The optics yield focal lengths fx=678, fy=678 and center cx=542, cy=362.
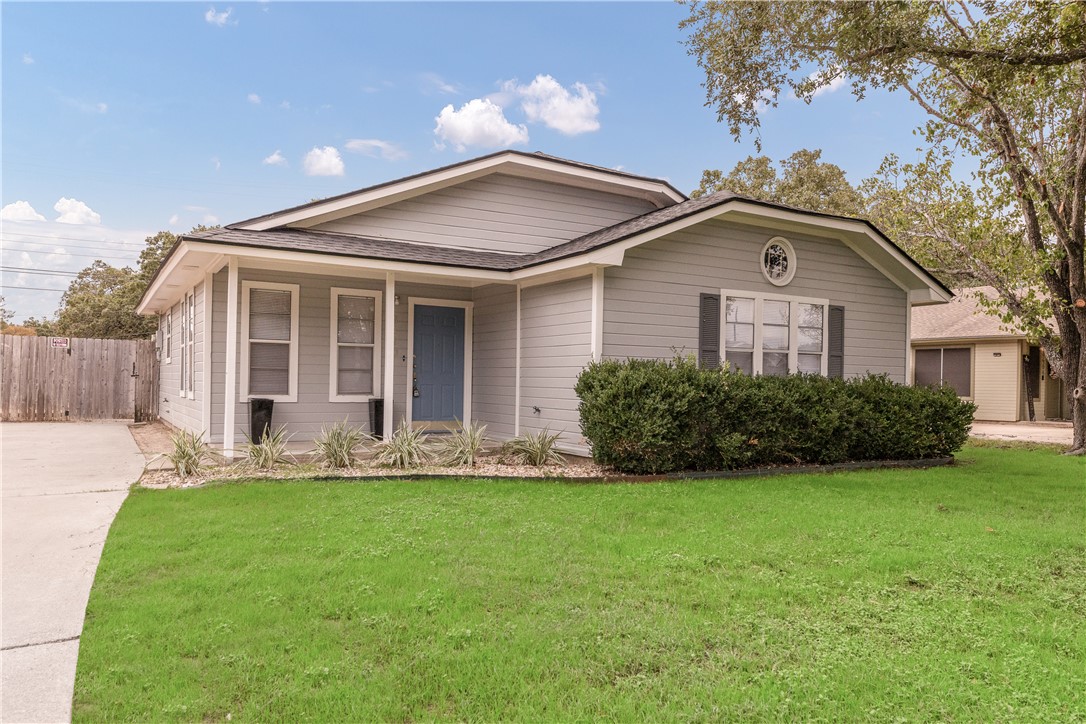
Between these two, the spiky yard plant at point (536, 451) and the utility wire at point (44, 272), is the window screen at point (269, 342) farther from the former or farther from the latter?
the utility wire at point (44, 272)

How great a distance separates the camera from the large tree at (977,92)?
707cm

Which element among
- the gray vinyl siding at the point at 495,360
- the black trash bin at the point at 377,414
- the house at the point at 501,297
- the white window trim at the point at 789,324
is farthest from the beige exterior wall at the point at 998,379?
the black trash bin at the point at 377,414

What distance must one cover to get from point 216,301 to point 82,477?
3409mm

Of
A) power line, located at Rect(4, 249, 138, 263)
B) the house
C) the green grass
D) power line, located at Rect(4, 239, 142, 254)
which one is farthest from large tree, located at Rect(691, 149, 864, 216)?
power line, located at Rect(4, 239, 142, 254)

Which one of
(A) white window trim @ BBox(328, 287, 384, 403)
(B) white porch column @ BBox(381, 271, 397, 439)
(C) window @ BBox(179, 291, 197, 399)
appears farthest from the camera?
(C) window @ BBox(179, 291, 197, 399)

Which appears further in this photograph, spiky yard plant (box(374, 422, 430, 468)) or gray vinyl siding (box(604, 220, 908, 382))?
gray vinyl siding (box(604, 220, 908, 382))

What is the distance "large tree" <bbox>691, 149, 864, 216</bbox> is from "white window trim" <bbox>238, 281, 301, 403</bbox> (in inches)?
1014

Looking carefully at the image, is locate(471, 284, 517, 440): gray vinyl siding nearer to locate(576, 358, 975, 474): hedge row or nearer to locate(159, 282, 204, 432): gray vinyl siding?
locate(576, 358, 975, 474): hedge row

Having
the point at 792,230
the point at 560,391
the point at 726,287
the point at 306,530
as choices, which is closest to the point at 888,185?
the point at 792,230

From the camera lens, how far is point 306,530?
5457 mm

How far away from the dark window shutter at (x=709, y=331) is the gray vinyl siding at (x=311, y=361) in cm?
486

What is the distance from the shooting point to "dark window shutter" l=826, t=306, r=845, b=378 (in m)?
11.5

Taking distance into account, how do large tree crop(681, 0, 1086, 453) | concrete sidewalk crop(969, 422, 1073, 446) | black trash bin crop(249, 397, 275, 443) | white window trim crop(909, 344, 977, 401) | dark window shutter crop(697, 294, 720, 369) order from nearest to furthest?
1. large tree crop(681, 0, 1086, 453)
2. black trash bin crop(249, 397, 275, 443)
3. dark window shutter crop(697, 294, 720, 369)
4. concrete sidewalk crop(969, 422, 1073, 446)
5. white window trim crop(909, 344, 977, 401)

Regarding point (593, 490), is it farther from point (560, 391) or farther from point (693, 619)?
point (693, 619)
